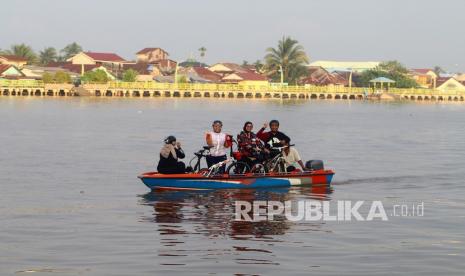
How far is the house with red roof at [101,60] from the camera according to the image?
13775cm

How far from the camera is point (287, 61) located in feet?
438

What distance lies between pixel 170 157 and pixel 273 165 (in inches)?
116

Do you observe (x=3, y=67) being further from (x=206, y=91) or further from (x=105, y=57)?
(x=206, y=91)

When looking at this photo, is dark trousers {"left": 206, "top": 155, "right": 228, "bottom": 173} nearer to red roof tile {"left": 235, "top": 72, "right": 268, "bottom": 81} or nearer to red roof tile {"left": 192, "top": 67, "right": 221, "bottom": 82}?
red roof tile {"left": 235, "top": 72, "right": 268, "bottom": 81}

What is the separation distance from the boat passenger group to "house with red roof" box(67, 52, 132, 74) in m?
114

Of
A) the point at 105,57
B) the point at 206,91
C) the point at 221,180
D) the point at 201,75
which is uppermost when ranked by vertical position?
the point at 105,57

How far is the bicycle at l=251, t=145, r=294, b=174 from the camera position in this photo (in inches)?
915

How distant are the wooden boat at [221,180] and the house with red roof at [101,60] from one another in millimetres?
113452

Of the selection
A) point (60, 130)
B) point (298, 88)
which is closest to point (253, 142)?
point (60, 130)

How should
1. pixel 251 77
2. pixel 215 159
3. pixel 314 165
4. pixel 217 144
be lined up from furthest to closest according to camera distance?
pixel 251 77, pixel 314 165, pixel 215 159, pixel 217 144

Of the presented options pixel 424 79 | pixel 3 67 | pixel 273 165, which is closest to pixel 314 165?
pixel 273 165

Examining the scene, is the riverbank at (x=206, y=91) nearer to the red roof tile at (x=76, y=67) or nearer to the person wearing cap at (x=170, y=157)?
the red roof tile at (x=76, y=67)

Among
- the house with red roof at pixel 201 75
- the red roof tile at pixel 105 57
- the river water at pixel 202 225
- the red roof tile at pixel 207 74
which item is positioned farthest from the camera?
the red roof tile at pixel 207 74

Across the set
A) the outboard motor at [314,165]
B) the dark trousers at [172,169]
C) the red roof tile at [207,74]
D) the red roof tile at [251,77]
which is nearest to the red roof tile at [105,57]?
the red roof tile at [207,74]
